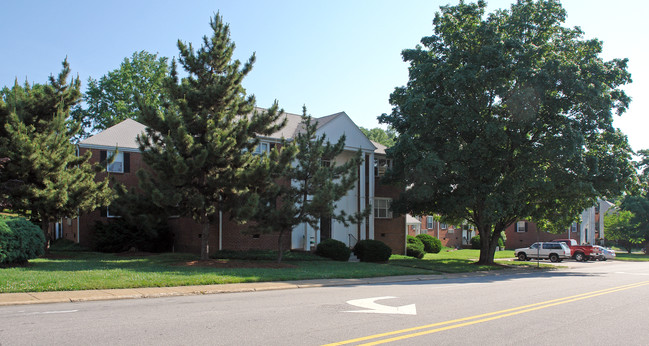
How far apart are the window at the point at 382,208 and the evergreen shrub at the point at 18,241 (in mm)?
20865

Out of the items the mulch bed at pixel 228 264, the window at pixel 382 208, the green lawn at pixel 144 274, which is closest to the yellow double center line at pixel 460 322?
the green lawn at pixel 144 274

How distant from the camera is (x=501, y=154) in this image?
27781 millimetres

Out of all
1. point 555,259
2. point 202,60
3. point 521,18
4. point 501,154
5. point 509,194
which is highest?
point 521,18

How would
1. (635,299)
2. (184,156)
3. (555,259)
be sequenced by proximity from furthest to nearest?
(555,259)
(184,156)
(635,299)

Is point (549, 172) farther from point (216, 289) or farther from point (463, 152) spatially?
point (216, 289)

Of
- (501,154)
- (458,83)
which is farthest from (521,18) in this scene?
Result: (501,154)

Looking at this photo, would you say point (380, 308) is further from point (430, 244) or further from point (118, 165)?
point (430, 244)

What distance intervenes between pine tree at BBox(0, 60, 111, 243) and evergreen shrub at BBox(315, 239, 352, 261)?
10964 millimetres

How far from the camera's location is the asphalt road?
304 inches

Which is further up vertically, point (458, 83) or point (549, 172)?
point (458, 83)

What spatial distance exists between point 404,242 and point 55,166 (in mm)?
22011

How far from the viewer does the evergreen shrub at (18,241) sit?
671 inches

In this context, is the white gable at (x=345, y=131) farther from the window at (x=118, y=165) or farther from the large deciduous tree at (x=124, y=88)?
the large deciduous tree at (x=124, y=88)

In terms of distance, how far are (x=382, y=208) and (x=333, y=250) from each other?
8.49 metres
